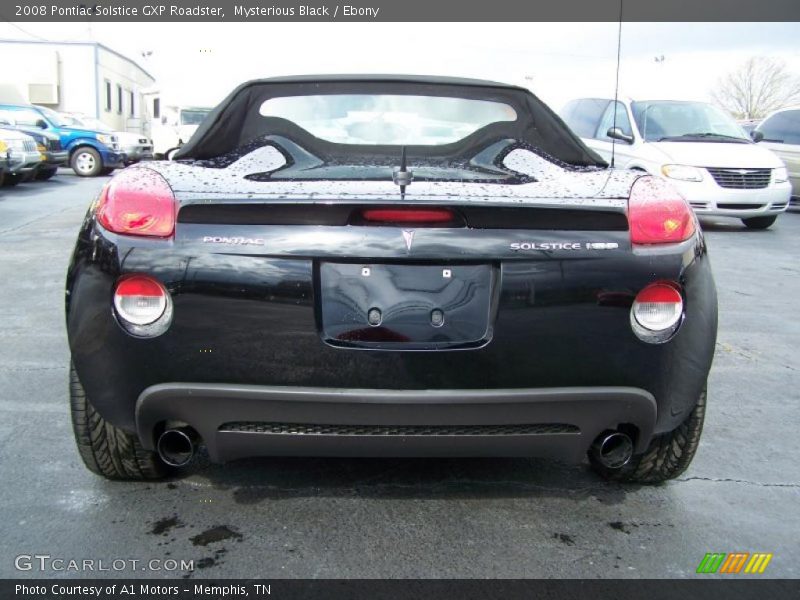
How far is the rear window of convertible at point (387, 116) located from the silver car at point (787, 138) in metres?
11.5

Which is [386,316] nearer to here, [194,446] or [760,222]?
[194,446]

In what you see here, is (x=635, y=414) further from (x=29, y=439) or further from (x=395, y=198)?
(x=29, y=439)

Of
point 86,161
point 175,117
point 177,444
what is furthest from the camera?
point 175,117

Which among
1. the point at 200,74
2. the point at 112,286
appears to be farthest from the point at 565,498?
the point at 200,74

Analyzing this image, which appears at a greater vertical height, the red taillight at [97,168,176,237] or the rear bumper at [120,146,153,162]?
the rear bumper at [120,146,153,162]

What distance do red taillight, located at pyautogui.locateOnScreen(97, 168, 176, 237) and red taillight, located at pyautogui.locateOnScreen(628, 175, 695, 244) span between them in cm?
134

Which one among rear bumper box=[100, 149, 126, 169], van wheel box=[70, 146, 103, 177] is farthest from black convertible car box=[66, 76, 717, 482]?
rear bumper box=[100, 149, 126, 169]

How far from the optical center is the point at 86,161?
67.3 feet

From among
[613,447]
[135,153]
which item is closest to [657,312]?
[613,447]

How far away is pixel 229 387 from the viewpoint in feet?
7.25

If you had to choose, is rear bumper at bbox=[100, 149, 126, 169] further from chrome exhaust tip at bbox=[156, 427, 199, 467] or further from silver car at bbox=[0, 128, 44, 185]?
chrome exhaust tip at bbox=[156, 427, 199, 467]

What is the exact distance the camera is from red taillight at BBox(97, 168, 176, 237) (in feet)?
7.34

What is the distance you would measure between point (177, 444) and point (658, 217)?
162 cm

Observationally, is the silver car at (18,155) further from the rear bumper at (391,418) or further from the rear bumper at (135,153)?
the rear bumper at (391,418)
